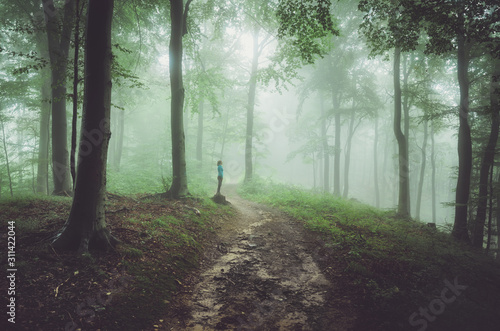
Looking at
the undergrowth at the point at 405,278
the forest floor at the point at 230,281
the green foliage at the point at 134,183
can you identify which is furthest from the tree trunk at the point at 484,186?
the green foliage at the point at 134,183

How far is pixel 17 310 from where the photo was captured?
2.63 meters

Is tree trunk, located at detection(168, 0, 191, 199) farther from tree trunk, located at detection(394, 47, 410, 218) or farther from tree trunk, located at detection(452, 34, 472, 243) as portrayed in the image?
tree trunk, located at detection(452, 34, 472, 243)

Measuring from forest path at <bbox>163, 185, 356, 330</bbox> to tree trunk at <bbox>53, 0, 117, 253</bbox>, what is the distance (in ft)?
6.98

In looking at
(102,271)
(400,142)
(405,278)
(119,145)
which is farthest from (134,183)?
(400,142)

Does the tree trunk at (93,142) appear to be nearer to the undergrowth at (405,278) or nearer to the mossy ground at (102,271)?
the mossy ground at (102,271)

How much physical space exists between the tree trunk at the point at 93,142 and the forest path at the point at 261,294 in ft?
6.98

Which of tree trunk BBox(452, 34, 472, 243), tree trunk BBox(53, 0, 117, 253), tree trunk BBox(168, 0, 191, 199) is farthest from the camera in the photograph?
tree trunk BBox(452, 34, 472, 243)

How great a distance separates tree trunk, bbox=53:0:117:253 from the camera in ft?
13.6

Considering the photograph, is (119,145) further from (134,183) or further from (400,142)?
(400,142)

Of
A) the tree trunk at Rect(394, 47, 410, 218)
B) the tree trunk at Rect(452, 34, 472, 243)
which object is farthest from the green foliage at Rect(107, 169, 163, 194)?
the tree trunk at Rect(452, 34, 472, 243)

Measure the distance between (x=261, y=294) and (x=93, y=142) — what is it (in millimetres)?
4206

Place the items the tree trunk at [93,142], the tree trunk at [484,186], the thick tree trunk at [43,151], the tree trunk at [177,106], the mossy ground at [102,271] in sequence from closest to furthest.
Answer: the mossy ground at [102,271]
the tree trunk at [93,142]
the tree trunk at [177,106]
the tree trunk at [484,186]
the thick tree trunk at [43,151]

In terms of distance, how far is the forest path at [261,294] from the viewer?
3.39 m

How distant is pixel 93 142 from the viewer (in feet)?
13.5
